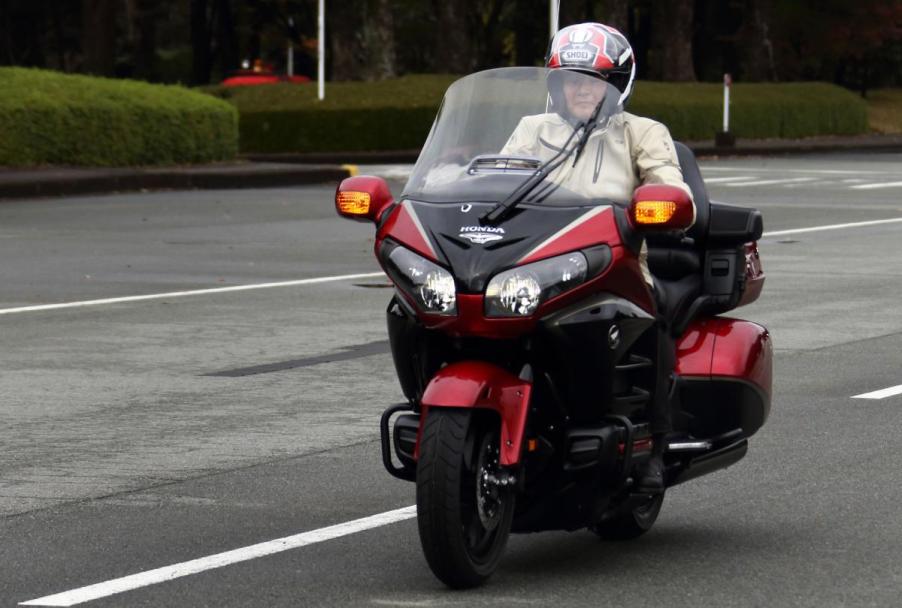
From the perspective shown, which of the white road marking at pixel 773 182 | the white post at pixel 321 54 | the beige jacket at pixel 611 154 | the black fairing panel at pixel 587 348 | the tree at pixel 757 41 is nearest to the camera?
the black fairing panel at pixel 587 348

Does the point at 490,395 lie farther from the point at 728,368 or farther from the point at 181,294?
the point at 181,294

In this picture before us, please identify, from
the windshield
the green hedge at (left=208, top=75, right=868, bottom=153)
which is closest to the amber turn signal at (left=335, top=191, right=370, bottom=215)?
the windshield

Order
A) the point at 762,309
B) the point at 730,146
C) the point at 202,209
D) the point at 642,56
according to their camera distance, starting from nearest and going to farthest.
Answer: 1. the point at 762,309
2. the point at 202,209
3. the point at 730,146
4. the point at 642,56

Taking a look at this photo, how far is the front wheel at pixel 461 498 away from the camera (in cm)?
581

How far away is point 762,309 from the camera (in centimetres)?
1488

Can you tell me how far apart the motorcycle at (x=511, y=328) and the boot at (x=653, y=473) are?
0.03m

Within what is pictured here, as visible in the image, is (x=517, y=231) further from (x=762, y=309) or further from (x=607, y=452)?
(x=762, y=309)

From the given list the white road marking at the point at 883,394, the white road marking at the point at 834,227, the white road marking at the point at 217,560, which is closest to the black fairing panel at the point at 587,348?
the white road marking at the point at 217,560

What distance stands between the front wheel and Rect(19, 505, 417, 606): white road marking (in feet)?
2.89

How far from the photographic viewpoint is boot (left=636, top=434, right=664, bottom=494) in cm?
639

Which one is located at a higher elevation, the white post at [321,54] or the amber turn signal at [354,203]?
the amber turn signal at [354,203]

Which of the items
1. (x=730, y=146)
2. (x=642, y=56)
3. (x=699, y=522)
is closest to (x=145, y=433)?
(x=699, y=522)

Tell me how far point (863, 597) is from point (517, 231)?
1.49 m

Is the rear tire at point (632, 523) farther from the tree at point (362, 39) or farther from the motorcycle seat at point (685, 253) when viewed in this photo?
the tree at point (362, 39)
